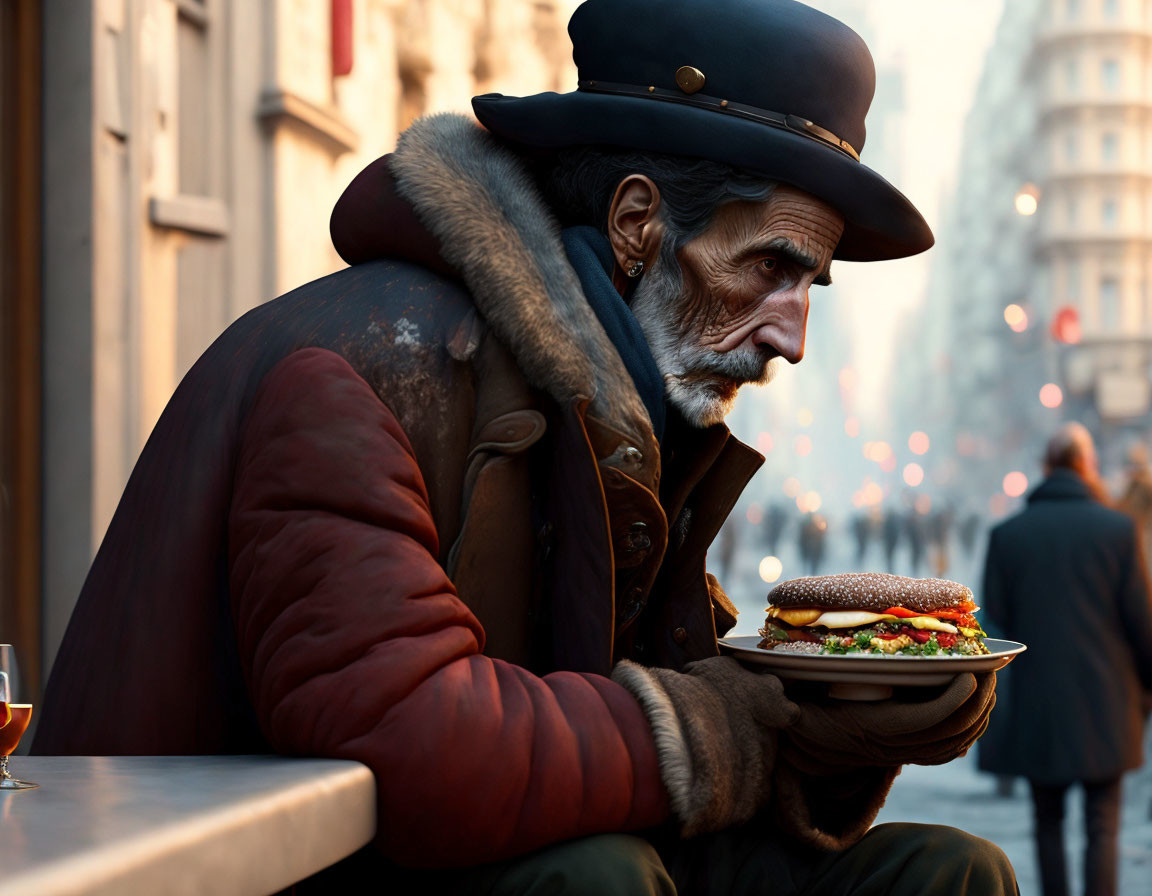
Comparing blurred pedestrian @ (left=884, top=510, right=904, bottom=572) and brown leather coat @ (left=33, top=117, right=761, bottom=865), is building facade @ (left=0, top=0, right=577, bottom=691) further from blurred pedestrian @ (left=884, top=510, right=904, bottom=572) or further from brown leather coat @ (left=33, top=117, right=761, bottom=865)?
blurred pedestrian @ (left=884, top=510, right=904, bottom=572)

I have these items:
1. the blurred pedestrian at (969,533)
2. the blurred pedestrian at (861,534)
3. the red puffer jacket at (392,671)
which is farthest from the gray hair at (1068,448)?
the blurred pedestrian at (969,533)

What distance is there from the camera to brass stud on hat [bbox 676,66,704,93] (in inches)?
101

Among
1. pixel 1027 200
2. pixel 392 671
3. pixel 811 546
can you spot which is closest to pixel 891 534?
pixel 811 546

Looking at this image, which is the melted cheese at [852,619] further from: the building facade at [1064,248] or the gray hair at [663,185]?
the building facade at [1064,248]

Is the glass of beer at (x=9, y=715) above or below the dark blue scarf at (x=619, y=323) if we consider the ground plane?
below

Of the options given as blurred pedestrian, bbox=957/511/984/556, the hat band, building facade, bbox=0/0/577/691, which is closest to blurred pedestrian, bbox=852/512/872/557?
blurred pedestrian, bbox=957/511/984/556

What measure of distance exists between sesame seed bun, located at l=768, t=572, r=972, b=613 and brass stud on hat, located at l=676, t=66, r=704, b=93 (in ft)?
3.12

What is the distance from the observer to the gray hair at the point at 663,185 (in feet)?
8.45

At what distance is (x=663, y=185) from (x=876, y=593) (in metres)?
0.87

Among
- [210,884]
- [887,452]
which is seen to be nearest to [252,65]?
[210,884]

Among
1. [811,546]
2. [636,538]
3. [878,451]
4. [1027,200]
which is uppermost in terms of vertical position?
[1027,200]

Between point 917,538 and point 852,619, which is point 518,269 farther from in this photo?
point 917,538

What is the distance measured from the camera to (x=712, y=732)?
2002mm

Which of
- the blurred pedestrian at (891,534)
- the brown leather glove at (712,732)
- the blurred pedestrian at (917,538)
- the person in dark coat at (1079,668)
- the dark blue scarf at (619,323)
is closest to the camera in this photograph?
the brown leather glove at (712,732)
